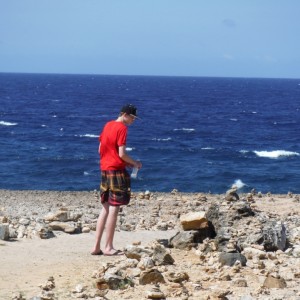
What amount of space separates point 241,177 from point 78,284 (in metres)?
25.7

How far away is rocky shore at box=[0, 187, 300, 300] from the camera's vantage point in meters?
7.67

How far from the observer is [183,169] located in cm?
3481

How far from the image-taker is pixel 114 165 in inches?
361

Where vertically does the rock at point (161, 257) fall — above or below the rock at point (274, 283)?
below

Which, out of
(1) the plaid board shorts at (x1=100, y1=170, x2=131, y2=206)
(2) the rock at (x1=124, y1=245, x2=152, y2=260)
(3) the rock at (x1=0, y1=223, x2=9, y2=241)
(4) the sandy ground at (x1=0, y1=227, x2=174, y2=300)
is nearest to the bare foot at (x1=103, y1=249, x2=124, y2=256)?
(4) the sandy ground at (x1=0, y1=227, x2=174, y2=300)

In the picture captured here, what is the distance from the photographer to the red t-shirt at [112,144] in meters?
9.03

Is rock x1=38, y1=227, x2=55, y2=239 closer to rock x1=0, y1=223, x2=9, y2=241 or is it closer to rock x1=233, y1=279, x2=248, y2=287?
rock x1=0, y1=223, x2=9, y2=241

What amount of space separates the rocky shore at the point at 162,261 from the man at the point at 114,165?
1.54ft

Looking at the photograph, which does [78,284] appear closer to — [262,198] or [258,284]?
[258,284]

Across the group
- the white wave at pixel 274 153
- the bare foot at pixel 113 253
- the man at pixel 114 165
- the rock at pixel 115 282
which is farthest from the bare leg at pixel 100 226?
the white wave at pixel 274 153

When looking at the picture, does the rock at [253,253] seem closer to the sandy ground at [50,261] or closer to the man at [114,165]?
the man at [114,165]

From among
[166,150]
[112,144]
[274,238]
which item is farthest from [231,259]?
[166,150]

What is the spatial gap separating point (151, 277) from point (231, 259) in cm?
135

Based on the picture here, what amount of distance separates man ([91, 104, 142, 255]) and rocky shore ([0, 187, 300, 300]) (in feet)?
1.54
